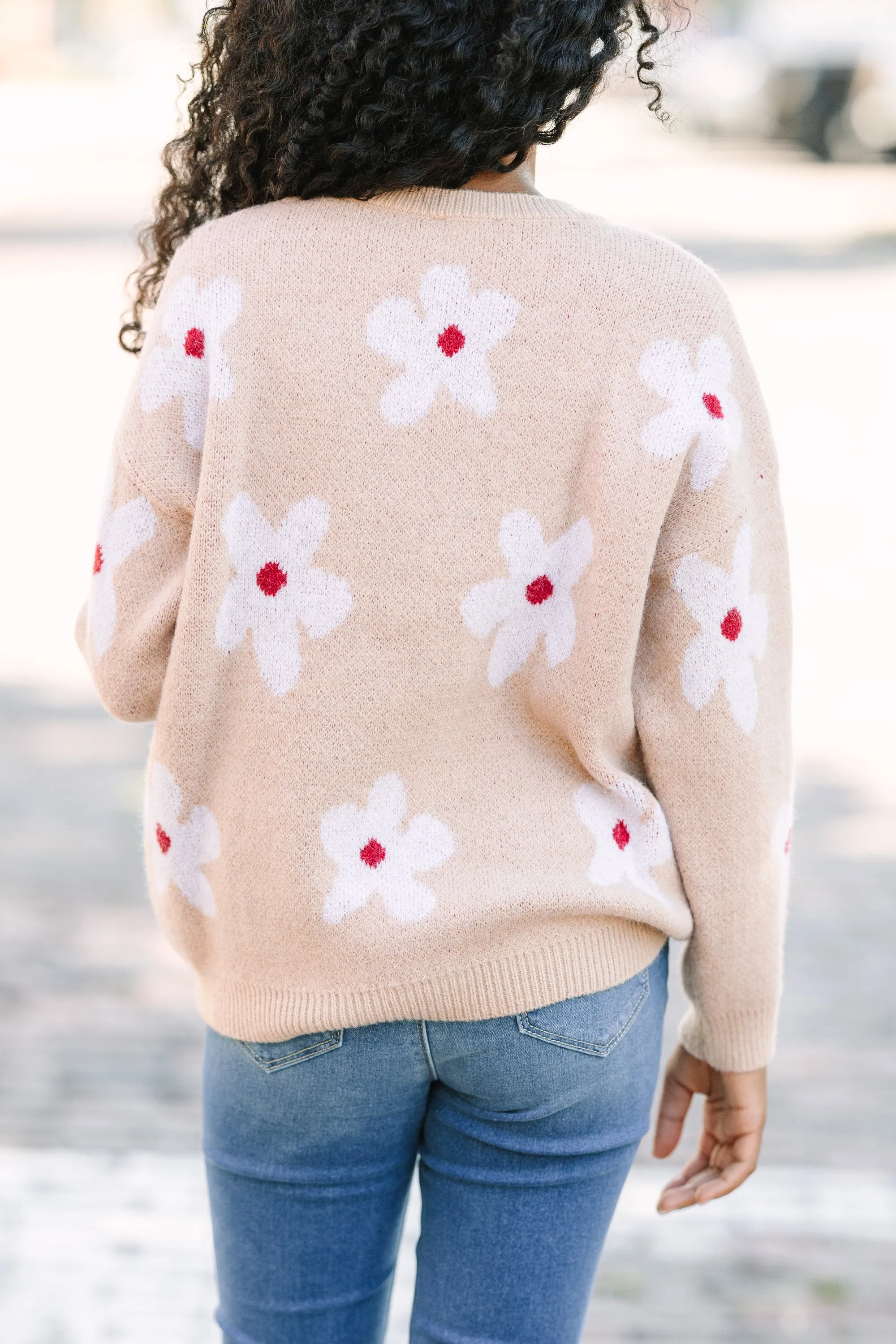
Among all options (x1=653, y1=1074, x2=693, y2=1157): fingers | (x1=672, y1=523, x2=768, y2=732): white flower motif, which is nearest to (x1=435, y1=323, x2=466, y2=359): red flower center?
(x1=672, y1=523, x2=768, y2=732): white flower motif

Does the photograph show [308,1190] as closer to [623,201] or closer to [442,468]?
[442,468]

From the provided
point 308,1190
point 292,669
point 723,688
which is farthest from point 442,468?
point 308,1190

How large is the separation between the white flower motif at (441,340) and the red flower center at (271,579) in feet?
0.54

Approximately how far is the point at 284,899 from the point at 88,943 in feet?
7.98

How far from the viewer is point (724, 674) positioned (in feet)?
4.43

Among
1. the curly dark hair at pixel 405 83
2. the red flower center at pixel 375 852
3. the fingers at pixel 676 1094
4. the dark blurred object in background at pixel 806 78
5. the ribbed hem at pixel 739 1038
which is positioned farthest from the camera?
the dark blurred object in background at pixel 806 78

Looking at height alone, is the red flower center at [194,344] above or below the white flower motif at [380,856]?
above

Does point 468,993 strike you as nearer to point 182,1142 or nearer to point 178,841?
point 178,841

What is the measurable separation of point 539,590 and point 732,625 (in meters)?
0.18

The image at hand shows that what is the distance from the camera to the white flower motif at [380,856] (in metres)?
1.32

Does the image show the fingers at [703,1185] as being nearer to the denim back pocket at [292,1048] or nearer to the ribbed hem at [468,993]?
the ribbed hem at [468,993]

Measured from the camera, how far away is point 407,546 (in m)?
1.27

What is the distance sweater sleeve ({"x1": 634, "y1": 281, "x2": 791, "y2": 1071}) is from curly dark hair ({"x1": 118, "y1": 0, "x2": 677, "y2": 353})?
0.23 m

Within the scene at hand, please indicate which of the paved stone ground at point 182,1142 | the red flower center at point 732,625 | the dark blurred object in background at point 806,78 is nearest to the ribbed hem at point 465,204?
the red flower center at point 732,625
